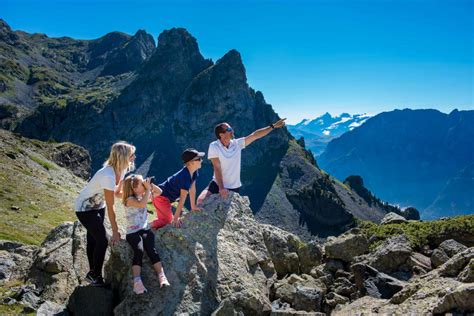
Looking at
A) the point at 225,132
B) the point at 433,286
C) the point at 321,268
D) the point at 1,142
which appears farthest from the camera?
the point at 1,142

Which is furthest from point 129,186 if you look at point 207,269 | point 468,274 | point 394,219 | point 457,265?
point 394,219

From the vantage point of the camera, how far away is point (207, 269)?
1308 centimetres

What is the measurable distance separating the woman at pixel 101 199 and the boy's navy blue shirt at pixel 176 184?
68.6 inches

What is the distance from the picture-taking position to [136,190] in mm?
13234

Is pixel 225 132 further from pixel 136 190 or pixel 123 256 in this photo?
pixel 123 256

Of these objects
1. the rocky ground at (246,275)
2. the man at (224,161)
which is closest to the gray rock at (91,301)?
the rocky ground at (246,275)

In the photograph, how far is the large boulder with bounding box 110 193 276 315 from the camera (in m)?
12.2

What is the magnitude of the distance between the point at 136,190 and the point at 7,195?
45515 mm

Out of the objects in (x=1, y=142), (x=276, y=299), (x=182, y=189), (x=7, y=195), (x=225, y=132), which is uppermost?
(x=1, y=142)

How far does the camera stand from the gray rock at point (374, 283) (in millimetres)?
13070

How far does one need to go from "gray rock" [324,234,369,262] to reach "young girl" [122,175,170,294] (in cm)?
872

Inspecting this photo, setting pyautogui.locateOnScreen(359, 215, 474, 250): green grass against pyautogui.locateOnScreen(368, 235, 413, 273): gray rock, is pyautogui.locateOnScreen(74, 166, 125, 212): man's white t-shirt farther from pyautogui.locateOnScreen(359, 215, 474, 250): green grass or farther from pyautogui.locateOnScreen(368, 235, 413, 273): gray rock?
pyautogui.locateOnScreen(359, 215, 474, 250): green grass

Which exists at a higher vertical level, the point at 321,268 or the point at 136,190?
the point at 136,190

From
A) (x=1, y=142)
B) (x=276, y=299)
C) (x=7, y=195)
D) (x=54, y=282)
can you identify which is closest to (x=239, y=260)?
(x=276, y=299)
